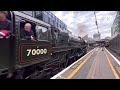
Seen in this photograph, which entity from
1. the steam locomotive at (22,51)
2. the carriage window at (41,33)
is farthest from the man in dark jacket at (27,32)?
the carriage window at (41,33)

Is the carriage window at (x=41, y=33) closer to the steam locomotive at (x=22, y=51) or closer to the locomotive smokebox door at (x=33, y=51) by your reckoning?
the steam locomotive at (x=22, y=51)

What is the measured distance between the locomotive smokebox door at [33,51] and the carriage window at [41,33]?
239 millimetres

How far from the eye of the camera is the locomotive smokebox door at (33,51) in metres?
5.88

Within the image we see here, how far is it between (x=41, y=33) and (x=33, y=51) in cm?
134

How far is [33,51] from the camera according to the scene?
6.62 meters

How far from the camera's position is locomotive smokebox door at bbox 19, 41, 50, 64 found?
19.3 feet

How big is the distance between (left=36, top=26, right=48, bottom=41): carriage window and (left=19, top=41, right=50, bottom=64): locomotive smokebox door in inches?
9.4

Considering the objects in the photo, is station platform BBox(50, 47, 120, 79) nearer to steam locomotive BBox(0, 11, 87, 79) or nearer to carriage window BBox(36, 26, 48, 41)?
steam locomotive BBox(0, 11, 87, 79)

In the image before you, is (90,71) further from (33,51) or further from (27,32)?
(27,32)

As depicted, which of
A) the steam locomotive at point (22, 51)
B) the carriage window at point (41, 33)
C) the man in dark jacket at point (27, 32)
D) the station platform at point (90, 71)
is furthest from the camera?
the station platform at point (90, 71)

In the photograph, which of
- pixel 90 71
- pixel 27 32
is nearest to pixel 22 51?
pixel 27 32
